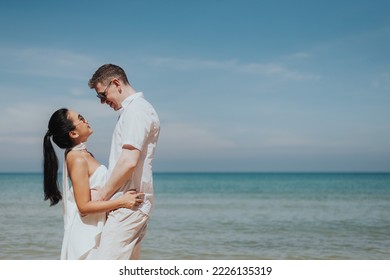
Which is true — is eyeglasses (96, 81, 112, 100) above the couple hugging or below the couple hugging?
above

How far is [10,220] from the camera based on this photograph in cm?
1068

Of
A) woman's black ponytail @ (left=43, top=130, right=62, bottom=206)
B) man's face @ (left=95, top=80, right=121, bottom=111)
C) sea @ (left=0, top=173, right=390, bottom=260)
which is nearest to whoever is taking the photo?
man's face @ (left=95, top=80, right=121, bottom=111)

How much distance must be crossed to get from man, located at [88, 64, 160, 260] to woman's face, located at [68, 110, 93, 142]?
24 centimetres

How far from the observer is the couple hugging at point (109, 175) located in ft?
7.84

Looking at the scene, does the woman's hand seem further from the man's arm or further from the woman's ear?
the woman's ear

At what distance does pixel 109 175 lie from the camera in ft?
8.01

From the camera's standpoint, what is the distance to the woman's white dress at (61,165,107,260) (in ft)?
8.81

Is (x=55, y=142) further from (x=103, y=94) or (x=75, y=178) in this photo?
(x=103, y=94)

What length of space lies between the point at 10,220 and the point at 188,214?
391 centimetres

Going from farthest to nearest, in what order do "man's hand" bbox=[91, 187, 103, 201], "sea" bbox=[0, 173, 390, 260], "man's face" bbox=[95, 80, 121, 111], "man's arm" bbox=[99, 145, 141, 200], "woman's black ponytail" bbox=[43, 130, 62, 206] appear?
"sea" bbox=[0, 173, 390, 260], "woman's black ponytail" bbox=[43, 130, 62, 206], "man's hand" bbox=[91, 187, 103, 201], "man's face" bbox=[95, 80, 121, 111], "man's arm" bbox=[99, 145, 141, 200]

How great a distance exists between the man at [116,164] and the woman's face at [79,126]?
0.24 metres

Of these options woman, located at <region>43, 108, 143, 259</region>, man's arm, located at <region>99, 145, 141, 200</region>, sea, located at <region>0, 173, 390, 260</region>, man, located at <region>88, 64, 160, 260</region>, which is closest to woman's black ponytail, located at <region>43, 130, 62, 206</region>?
woman, located at <region>43, 108, 143, 259</region>
